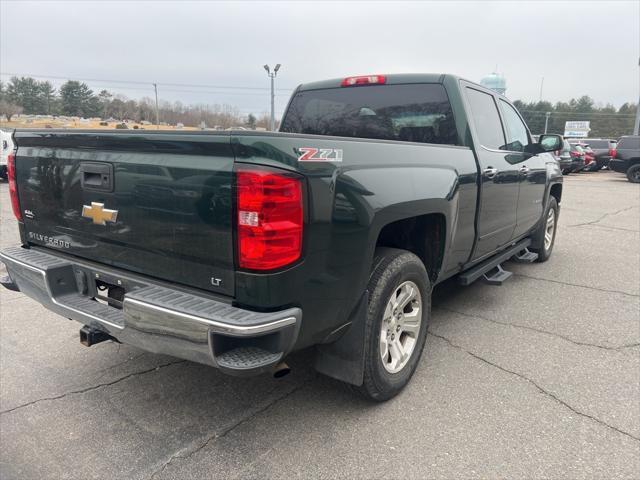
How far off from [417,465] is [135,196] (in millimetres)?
1936

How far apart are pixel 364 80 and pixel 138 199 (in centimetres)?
245

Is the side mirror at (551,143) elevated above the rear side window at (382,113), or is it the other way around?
the rear side window at (382,113)

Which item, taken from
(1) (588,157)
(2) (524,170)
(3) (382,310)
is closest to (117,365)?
(3) (382,310)

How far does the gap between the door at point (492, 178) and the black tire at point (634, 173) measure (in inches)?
710

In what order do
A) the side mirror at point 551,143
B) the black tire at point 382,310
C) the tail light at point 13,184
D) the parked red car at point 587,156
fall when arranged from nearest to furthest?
the black tire at point 382,310 → the tail light at point 13,184 → the side mirror at point 551,143 → the parked red car at point 587,156

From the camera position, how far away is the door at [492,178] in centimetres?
380

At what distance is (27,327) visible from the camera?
4000mm

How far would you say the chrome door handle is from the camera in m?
3.72

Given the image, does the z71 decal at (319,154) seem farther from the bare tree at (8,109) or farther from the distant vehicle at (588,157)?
the bare tree at (8,109)

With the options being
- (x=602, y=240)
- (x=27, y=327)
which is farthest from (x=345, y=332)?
(x=602, y=240)

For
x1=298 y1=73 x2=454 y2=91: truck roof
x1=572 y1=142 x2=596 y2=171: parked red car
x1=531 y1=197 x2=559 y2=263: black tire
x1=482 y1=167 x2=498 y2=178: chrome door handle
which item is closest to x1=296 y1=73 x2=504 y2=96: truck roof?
x1=298 y1=73 x2=454 y2=91: truck roof

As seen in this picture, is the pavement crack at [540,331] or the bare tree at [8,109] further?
the bare tree at [8,109]

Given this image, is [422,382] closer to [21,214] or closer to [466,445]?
[466,445]

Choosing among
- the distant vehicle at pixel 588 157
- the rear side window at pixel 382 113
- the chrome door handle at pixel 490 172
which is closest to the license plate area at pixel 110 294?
the rear side window at pixel 382 113
